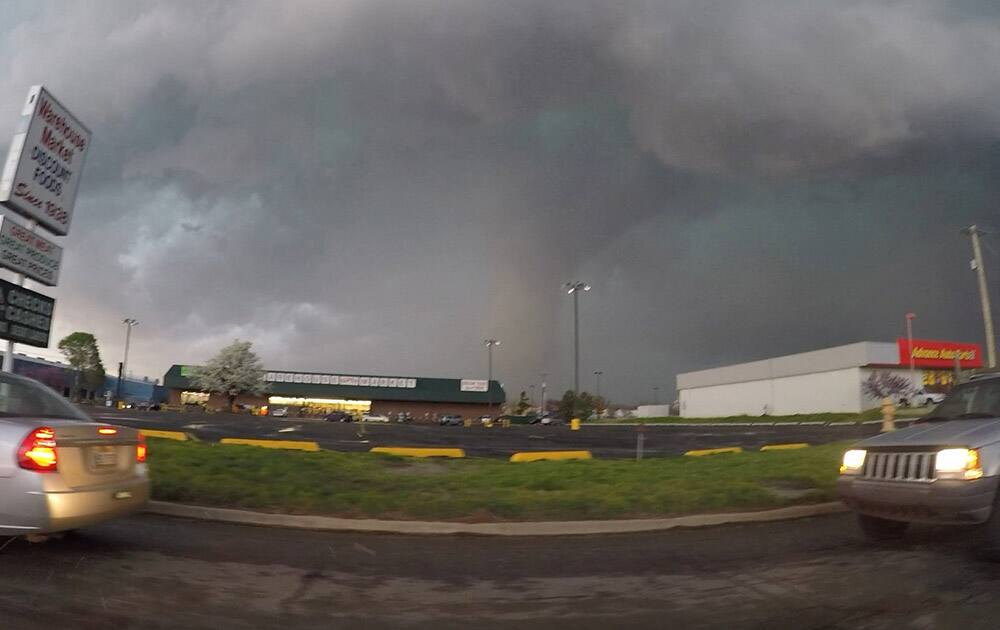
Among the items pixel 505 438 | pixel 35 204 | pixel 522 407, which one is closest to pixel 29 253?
pixel 35 204

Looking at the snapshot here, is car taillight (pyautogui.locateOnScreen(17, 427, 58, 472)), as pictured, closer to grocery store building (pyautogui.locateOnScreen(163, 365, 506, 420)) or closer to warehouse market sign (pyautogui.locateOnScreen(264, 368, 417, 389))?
grocery store building (pyautogui.locateOnScreen(163, 365, 506, 420))

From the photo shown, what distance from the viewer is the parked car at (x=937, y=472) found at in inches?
221

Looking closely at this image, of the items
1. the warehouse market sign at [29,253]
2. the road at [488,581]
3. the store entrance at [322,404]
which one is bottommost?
the road at [488,581]

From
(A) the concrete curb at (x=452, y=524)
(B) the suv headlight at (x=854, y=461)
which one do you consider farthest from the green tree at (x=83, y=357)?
(B) the suv headlight at (x=854, y=461)

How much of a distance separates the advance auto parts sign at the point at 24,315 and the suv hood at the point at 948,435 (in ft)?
45.7

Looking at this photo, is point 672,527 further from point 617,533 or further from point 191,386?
point 191,386

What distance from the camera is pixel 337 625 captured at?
172 inches

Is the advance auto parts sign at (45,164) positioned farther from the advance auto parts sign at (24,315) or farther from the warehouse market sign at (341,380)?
the warehouse market sign at (341,380)

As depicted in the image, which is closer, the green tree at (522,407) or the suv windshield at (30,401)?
the suv windshield at (30,401)

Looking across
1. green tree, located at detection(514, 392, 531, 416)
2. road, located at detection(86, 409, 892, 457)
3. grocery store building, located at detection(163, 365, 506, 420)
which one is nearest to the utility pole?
road, located at detection(86, 409, 892, 457)

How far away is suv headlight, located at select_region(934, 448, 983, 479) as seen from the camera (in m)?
5.63

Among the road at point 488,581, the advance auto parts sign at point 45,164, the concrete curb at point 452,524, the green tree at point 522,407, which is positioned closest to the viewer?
the road at point 488,581

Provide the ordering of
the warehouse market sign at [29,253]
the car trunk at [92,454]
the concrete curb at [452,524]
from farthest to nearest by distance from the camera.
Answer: the warehouse market sign at [29,253] → the concrete curb at [452,524] → the car trunk at [92,454]

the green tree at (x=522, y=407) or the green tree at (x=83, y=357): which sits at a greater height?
the green tree at (x=83, y=357)
